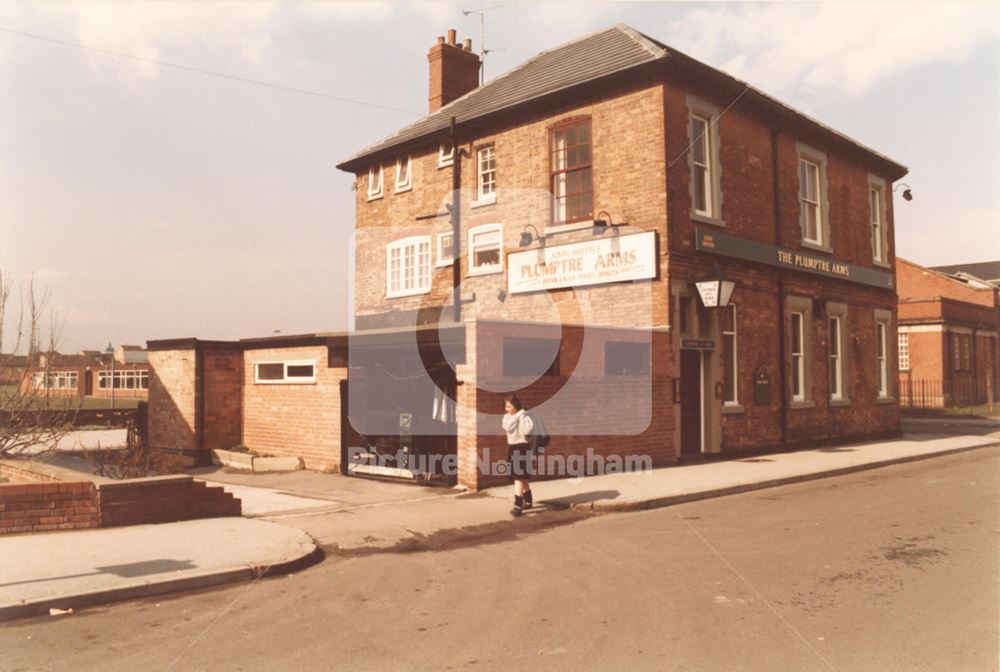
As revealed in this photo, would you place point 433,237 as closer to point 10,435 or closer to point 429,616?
point 10,435

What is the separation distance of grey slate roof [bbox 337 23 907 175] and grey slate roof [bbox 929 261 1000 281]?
132ft

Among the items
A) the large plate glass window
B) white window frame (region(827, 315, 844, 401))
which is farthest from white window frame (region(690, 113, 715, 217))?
white window frame (region(827, 315, 844, 401))

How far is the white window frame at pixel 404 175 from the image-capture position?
23141 mm

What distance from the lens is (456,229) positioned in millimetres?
21109

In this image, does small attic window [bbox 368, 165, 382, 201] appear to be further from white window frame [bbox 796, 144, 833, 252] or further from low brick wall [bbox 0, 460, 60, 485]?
low brick wall [bbox 0, 460, 60, 485]

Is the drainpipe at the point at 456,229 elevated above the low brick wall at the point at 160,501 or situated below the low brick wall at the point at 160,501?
above

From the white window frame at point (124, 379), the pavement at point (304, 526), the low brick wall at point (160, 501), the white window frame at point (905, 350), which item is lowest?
the pavement at point (304, 526)

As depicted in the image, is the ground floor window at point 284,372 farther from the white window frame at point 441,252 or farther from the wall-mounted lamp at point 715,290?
the wall-mounted lamp at point 715,290

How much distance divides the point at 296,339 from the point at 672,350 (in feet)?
28.5

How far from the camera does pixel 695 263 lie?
16922 millimetres

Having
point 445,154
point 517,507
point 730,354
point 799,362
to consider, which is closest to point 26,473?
point 517,507

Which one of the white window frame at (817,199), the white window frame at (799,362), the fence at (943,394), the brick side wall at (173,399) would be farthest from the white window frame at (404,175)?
the fence at (943,394)

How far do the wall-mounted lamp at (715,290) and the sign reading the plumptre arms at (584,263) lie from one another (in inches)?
51.0

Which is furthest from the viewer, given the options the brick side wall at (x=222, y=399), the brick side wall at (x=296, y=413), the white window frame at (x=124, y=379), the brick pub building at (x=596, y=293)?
the white window frame at (x=124, y=379)
